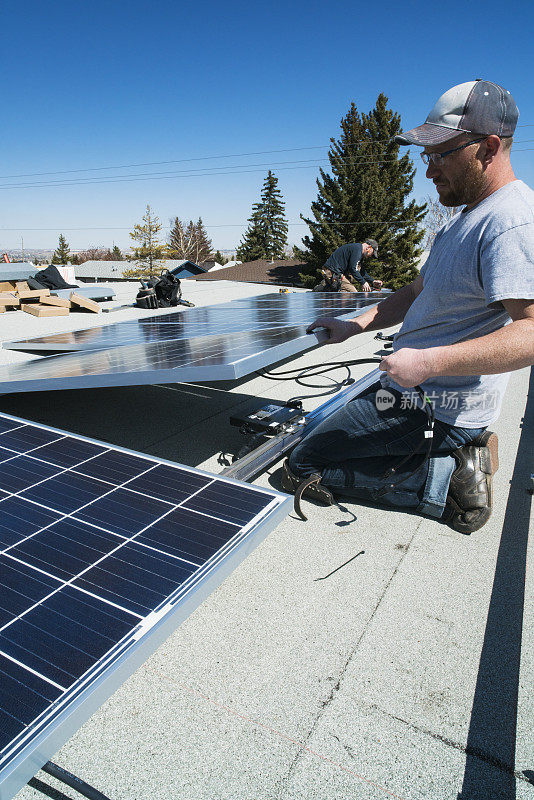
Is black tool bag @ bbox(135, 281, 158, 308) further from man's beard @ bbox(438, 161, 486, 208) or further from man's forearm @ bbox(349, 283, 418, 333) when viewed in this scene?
man's beard @ bbox(438, 161, 486, 208)

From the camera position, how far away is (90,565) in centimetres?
199

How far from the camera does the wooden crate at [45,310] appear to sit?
1422cm

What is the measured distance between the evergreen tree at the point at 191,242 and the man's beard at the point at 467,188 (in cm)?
9564

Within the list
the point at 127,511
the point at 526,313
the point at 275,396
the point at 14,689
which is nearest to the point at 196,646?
the point at 127,511

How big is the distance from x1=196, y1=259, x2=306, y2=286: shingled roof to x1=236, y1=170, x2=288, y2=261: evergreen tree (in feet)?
97.4

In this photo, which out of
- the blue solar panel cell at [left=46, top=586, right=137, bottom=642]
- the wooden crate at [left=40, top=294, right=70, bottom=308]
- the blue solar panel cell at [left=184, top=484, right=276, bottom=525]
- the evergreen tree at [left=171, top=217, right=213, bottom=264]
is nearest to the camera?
the blue solar panel cell at [left=46, top=586, right=137, bottom=642]

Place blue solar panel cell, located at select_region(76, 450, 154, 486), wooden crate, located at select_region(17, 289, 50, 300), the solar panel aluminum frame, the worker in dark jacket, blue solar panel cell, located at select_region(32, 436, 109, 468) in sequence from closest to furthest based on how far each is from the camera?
blue solar panel cell, located at select_region(76, 450, 154, 486)
blue solar panel cell, located at select_region(32, 436, 109, 468)
the solar panel aluminum frame
the worker in dark jacket
wooden crate, located at select_region(17, 289, 50, 300)

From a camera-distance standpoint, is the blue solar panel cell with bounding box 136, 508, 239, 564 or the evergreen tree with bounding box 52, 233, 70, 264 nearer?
the blue solar panel cell with bounding box 136, 508, 239, 564

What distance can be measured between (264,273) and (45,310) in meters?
29.3

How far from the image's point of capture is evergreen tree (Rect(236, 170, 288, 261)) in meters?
72.6

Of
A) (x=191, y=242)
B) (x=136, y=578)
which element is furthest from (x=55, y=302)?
(x=191, y=242)

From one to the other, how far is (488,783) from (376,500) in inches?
81.2

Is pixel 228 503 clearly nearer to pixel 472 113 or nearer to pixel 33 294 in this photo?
pixel 472 113

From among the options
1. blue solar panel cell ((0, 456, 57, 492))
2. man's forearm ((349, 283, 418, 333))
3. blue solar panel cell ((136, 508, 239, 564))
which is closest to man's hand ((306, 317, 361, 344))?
man's forearm ((349, 283, 418, 333))
